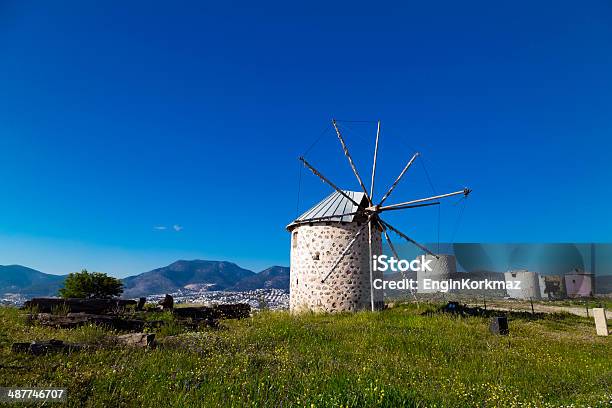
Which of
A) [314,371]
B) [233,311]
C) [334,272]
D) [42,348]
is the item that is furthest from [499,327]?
[42,348]

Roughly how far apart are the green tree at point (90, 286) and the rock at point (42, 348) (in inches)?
609

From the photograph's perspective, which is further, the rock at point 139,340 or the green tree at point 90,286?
the green tree at point 90,286

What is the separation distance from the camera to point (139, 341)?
24.8 ft

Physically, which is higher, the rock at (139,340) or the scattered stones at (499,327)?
the rock at (139,340)

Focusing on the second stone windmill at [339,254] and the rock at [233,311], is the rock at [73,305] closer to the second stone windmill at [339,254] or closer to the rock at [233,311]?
the rock at [233,311]

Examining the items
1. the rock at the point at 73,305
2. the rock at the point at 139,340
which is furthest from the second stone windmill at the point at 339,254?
the rock at the point at 139,340

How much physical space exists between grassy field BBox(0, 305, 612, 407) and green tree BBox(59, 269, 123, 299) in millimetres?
10758

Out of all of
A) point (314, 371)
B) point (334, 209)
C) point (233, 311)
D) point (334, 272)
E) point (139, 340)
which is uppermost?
point (334, 209)

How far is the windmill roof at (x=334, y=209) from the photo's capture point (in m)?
20.1

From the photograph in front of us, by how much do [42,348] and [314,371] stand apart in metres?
5.05

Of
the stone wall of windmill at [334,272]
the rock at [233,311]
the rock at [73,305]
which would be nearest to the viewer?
the rock at [73,305]

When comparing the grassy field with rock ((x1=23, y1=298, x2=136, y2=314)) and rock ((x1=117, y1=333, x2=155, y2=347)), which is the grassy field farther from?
rock ((x1=23, y1=298, x2=136, y2=314))

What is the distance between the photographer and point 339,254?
19.6 meters

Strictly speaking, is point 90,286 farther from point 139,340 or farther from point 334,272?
point 139,340
